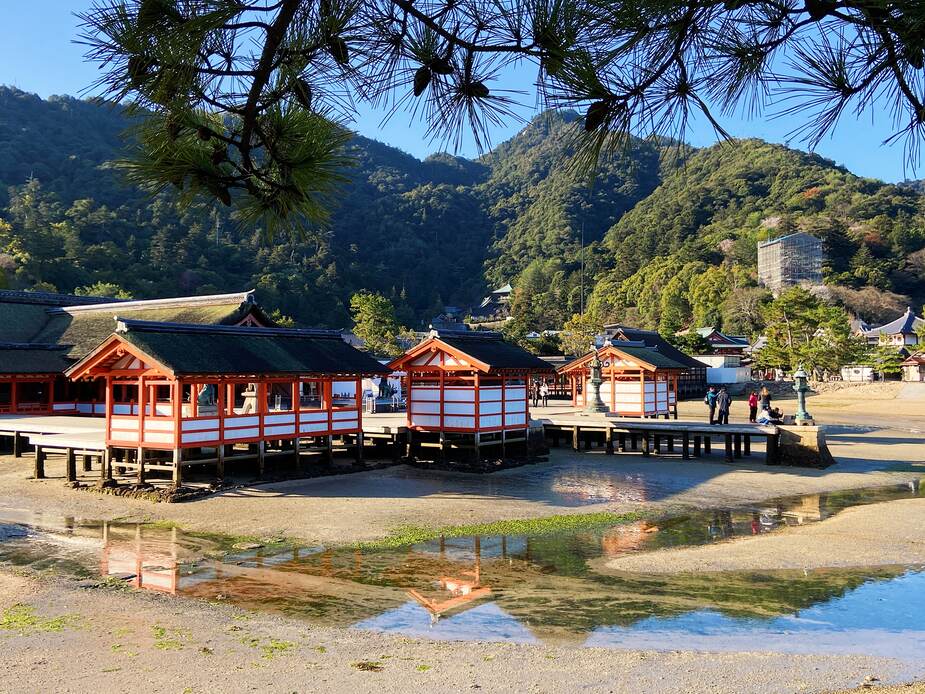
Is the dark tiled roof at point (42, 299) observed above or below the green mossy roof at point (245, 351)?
above

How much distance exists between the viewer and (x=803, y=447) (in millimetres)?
21969

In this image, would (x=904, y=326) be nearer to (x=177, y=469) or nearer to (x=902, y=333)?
(x=902, y=333)

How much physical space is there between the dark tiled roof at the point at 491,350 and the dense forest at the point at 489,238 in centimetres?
2868

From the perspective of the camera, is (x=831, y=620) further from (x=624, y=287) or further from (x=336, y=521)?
(x=624, y=287)

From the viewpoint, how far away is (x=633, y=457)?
24.2 meters

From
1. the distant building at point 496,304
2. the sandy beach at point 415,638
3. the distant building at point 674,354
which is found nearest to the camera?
the sandy beach at point 415,638

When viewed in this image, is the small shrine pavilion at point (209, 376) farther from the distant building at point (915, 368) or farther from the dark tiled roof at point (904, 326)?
the dark tiled roof at point (904, 326)

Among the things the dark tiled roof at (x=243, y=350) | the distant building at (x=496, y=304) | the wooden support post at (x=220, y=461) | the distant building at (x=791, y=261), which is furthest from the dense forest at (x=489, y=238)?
the wooden support post at (x=220, y=461)

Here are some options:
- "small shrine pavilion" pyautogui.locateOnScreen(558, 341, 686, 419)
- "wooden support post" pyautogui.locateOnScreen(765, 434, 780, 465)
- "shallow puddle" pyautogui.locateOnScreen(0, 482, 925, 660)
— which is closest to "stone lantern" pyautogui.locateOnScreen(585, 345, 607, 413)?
"small shrine pavilion" pyautogui.locateOnScreen(558, 341, 686, 419)

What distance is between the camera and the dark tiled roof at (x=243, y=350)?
16.2 meters

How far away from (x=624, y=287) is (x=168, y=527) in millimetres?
93757

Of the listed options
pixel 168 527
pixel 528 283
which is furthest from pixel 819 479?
pixel 528 283

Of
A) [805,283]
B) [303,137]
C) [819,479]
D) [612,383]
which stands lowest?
[819,479]

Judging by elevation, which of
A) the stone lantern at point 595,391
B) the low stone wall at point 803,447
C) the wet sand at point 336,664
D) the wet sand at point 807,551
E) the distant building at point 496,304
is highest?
the distant building at point 496,304
